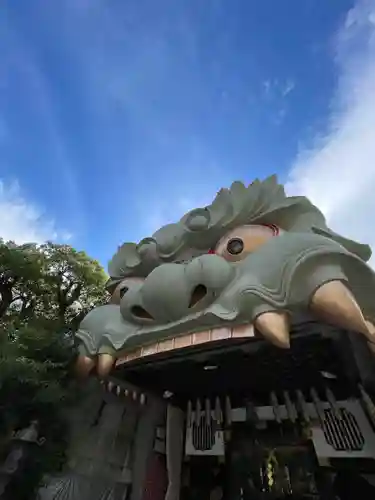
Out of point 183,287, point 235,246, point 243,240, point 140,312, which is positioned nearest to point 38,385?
point 140,312

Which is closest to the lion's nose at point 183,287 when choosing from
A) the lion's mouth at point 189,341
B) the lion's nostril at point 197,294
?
the lion's nostril at point 197,294

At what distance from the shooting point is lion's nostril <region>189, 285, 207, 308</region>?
3184mm

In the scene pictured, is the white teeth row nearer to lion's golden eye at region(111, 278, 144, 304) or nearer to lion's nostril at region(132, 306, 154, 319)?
Result: lion's golden eye at region(111, 278, 144, 304)

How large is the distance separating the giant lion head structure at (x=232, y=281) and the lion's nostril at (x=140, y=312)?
1cm

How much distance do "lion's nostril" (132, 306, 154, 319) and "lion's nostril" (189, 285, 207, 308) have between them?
56 cm

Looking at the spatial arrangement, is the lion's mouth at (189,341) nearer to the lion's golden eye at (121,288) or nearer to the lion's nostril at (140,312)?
the lion's nostril at (140,312)

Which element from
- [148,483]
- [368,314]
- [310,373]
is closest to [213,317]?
[368,314]

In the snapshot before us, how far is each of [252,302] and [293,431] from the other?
2984 mm

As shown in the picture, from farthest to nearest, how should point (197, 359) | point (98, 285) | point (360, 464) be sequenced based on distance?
point (98, 285) < point (360, 464) < point (197, 359)

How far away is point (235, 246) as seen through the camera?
3674 mm

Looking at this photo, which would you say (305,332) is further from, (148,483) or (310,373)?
(148,483)

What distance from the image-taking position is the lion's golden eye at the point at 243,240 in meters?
3.60

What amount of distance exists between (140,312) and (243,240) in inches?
51.7

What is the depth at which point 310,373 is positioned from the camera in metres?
4.04
